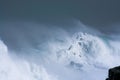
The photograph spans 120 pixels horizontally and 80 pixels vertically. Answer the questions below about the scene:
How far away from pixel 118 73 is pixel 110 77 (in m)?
3.79

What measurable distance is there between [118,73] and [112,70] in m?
2.64

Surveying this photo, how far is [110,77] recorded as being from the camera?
154m

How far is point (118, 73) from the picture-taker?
152 metres

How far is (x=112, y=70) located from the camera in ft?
504

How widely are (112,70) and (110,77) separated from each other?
7.75ft
